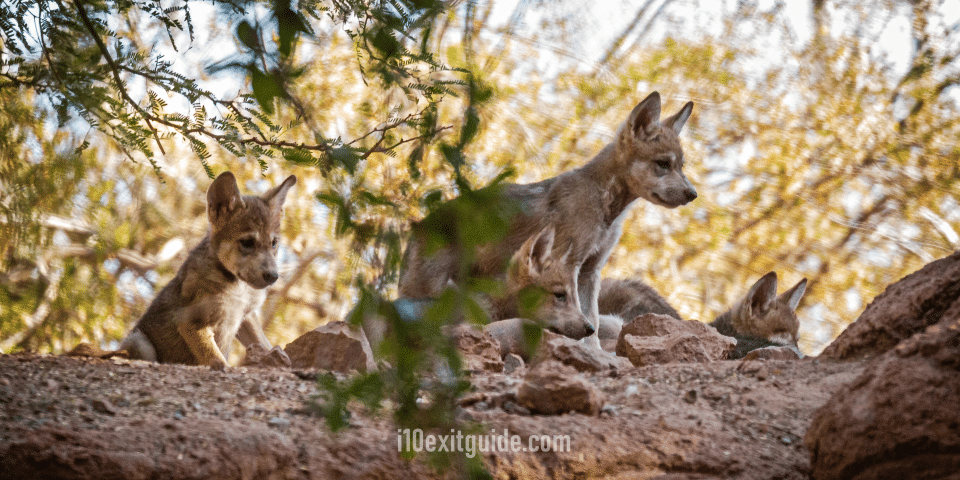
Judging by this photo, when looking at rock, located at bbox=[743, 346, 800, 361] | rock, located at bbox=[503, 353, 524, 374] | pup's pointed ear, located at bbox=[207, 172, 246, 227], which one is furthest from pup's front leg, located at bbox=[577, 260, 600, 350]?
pup's pointed ear, located at bbox=[207, 172, 246, 227]

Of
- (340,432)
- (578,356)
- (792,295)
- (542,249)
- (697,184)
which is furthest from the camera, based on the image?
(697,184)

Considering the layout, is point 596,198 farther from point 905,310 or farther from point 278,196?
point 905,310

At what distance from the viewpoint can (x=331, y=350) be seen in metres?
4.70

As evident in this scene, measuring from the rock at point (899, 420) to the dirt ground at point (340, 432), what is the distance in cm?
26

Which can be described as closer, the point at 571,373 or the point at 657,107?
the point at 571,373

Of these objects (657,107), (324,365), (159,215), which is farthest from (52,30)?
(159,215)

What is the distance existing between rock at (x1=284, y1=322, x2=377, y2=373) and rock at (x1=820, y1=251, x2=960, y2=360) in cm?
244

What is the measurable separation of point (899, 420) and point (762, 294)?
191 inches

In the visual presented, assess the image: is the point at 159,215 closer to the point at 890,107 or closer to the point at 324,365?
the point at 324,365

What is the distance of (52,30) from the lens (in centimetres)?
376

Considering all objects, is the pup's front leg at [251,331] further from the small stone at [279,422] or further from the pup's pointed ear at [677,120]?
the pup's pointed ear at [677,120]

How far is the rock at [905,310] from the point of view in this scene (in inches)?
137

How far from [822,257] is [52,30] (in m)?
11.5

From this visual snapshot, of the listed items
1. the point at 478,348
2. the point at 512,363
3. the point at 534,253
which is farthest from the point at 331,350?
the point at 534,253
